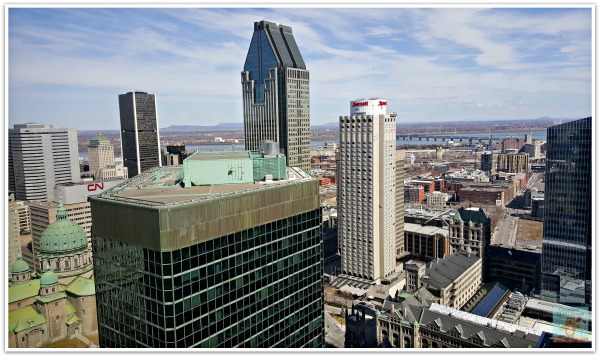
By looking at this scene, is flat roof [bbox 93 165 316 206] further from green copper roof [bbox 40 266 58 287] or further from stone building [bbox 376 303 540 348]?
green copper roof [bbox 40 266 58 287]

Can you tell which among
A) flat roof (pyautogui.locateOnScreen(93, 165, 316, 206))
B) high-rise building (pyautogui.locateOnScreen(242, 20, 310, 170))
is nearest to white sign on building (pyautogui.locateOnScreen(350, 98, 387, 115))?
high-rise building (pyautogui.locateOnScreen(242, 20, 310, 170))

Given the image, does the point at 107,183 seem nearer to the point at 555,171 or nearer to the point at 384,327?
the point at 384,327

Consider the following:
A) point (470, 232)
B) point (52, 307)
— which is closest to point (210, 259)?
point (52, 307)

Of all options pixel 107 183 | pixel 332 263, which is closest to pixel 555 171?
pixel 332 263

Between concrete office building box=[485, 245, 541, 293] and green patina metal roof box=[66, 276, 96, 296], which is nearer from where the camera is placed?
green patina metal roof box=[66, 276, 96, 296]

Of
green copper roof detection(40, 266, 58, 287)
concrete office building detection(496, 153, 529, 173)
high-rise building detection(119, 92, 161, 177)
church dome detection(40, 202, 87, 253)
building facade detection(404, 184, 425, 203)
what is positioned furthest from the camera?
concrete office building detection(496, 153, 529, 173)

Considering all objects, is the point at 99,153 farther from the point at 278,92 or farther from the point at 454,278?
the point at 454,278
